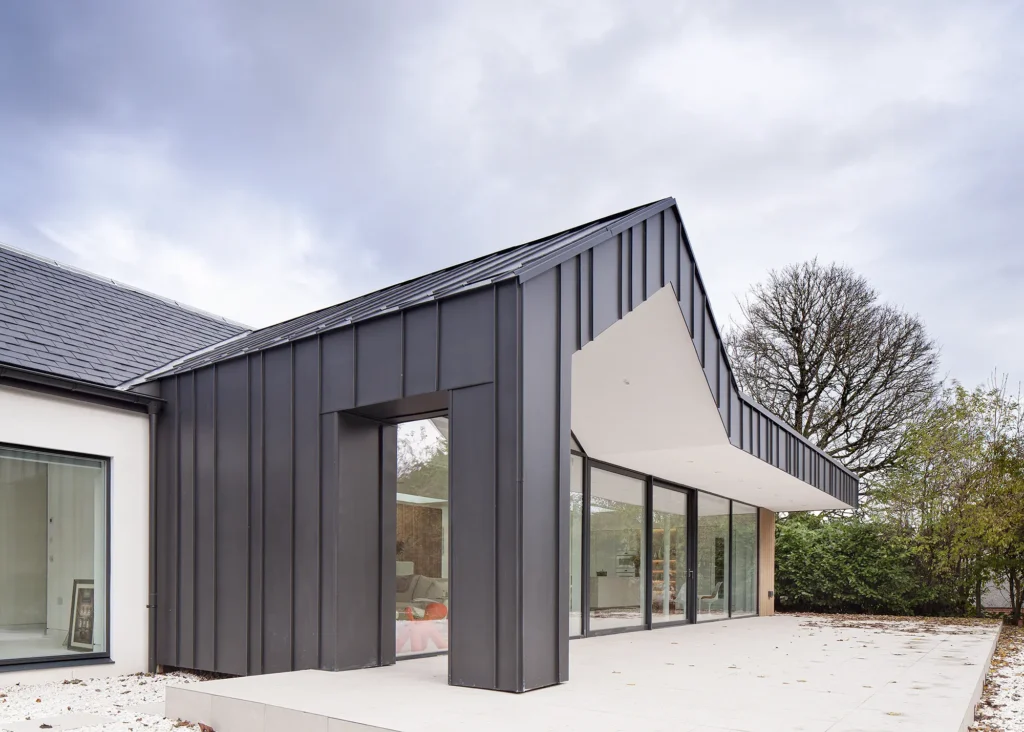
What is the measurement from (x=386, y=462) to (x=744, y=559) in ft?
38.3

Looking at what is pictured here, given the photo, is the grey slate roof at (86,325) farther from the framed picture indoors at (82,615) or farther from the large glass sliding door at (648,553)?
the large glass sliding door at (648,553)

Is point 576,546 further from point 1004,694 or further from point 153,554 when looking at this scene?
point 153,554

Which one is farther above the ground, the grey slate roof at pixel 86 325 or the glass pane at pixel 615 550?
the grey slate roof at pixel 86 325

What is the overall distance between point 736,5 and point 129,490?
9331 mm

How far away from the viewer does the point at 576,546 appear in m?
10.3

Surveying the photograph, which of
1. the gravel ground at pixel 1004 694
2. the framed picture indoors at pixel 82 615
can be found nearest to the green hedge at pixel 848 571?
the gravel ground at pixel 1004 694

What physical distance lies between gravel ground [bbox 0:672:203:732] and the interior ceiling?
14.6 ft

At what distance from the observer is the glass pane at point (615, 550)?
10.7 m

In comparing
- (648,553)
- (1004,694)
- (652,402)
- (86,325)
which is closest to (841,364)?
(648,553)

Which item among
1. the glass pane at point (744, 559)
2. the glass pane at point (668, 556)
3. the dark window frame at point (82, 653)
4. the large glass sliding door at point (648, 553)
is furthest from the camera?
the glass pane at point (744, 559)

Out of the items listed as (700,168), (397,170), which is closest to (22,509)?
(397,170)

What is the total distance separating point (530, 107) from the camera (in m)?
14.6

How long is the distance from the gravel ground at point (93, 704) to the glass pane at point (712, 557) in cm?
927

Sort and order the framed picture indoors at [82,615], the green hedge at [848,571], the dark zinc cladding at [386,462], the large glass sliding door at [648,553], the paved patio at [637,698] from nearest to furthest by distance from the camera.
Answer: the paved patio at [637,698], the dark zinc cladding at [386,462], the framed picture indoors at [82,615], the large glass sliding door at [648,553], the green hedge at [848,571]
